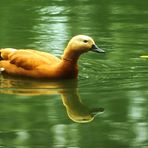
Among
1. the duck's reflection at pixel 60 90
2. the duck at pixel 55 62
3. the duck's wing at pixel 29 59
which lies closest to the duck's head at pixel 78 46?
the duck at pixel 55 62

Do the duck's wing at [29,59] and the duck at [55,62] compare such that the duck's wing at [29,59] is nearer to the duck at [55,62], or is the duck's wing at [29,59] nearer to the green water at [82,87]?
the duck at [55,62]

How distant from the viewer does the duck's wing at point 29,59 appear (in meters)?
8.76

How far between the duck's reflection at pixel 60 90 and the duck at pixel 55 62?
9 cm

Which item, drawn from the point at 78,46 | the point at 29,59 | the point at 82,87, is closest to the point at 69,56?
the point at 78,46

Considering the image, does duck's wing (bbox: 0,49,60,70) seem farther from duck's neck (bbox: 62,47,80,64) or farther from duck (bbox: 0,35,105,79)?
duck's neck (bbox: 62,47,80,64)

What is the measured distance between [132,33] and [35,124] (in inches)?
170

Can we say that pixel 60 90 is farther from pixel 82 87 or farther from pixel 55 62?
pixel 55 62

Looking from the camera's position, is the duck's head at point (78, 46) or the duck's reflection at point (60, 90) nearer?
the duck's reflection at point (60, 90)

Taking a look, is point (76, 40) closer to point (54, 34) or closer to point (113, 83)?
point (113, 83)

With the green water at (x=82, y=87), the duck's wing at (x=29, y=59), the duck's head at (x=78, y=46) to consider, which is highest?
the duck's head at (x=78, y=46)

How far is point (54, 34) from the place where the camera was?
10766 millimetres

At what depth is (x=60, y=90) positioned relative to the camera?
325 inches

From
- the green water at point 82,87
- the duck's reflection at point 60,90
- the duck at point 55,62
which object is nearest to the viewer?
the green water at point 82,87

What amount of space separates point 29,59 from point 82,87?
834 mm
